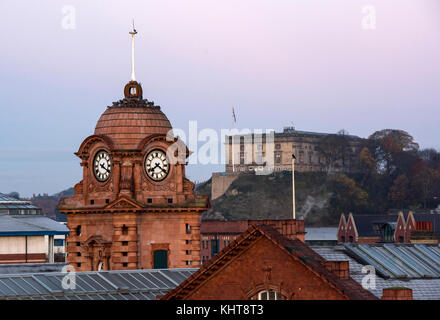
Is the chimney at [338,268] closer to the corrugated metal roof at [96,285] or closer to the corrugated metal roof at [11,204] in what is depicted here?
the corrugated metal roof at [96,285]

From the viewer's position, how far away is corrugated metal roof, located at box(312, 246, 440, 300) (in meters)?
76.6

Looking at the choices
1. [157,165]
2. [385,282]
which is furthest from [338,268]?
[157,165]

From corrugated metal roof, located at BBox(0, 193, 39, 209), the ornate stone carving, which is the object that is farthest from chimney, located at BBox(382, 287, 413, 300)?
corrugated metal roof, located at BBox(0, 193, 39, 209)

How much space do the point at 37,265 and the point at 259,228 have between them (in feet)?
201

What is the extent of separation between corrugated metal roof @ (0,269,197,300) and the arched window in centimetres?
1531

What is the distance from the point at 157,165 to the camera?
92.2 metres

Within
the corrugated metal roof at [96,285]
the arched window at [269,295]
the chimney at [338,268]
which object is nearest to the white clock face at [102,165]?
the corrugated metal roof at [96,285]

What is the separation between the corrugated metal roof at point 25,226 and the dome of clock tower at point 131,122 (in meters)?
62.9

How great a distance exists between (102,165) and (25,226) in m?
73.1

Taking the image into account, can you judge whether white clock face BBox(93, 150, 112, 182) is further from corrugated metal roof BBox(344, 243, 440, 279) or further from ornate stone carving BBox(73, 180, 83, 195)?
corrugated metal roof BBox(344, 243, 440, 279)

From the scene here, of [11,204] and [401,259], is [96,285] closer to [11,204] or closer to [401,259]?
[401,259]

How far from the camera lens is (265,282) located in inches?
2469
